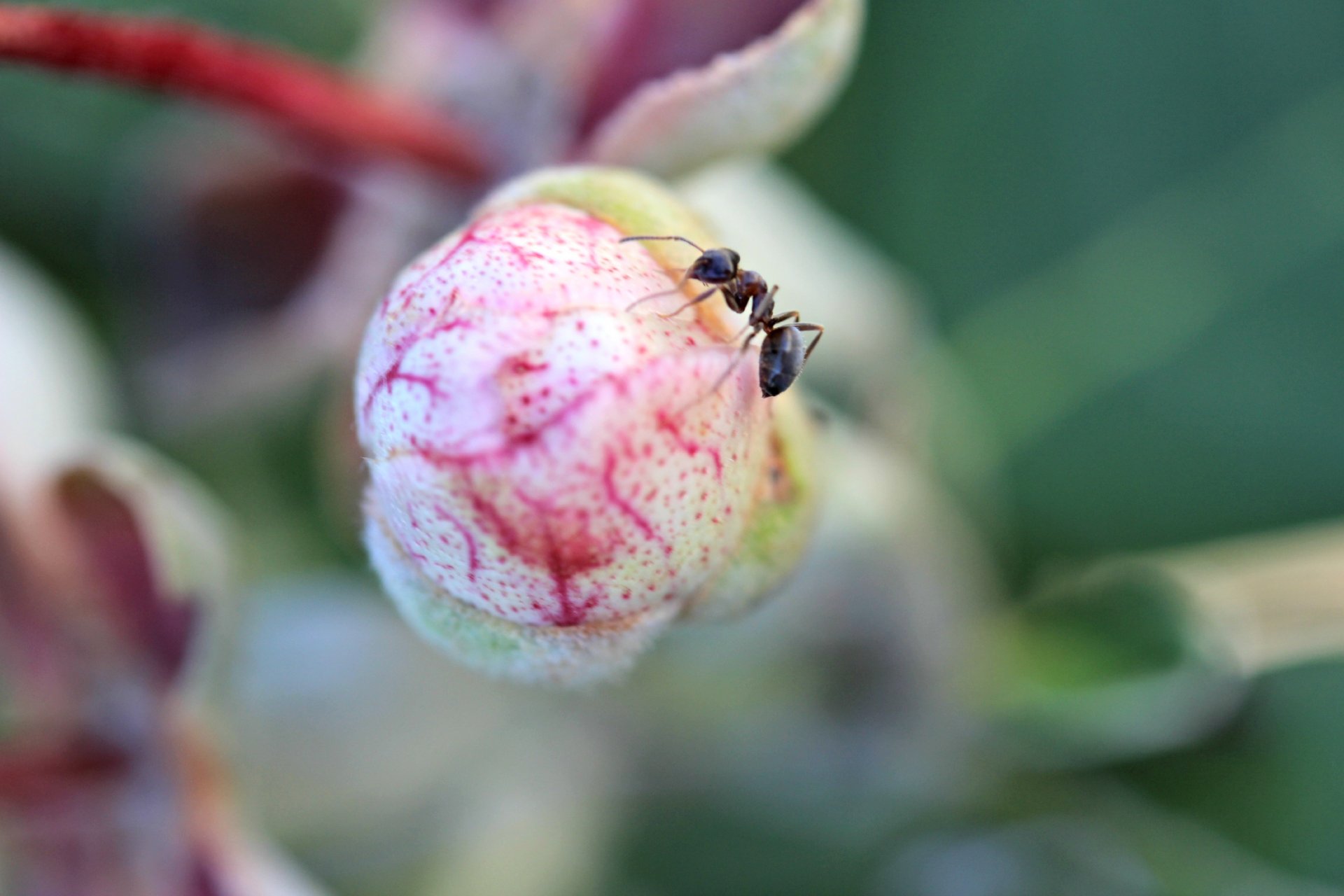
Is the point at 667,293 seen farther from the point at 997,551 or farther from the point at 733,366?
the point at 997,551

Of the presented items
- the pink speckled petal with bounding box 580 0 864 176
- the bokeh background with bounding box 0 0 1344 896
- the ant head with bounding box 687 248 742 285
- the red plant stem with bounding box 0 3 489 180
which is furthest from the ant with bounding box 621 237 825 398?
the bokeh background with bounding box 0 0 1344 896

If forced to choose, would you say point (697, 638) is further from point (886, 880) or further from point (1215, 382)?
point (1215, 382)

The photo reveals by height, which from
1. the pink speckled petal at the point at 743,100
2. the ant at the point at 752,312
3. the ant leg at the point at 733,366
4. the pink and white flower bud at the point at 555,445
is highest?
the pink speckled petal at the point at 743,100

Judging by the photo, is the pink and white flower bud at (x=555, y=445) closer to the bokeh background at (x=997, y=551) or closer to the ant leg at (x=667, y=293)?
the ant leg at (x=667, y=293)

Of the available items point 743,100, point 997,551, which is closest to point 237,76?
point 743,100

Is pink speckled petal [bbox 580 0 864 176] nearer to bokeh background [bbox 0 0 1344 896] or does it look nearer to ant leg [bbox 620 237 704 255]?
ant leg [bbox 620 237 704 255]

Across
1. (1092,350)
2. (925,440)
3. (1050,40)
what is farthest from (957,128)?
(925,440)

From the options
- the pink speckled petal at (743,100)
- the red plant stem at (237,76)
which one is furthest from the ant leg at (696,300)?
the red plant stem at (237,76)
